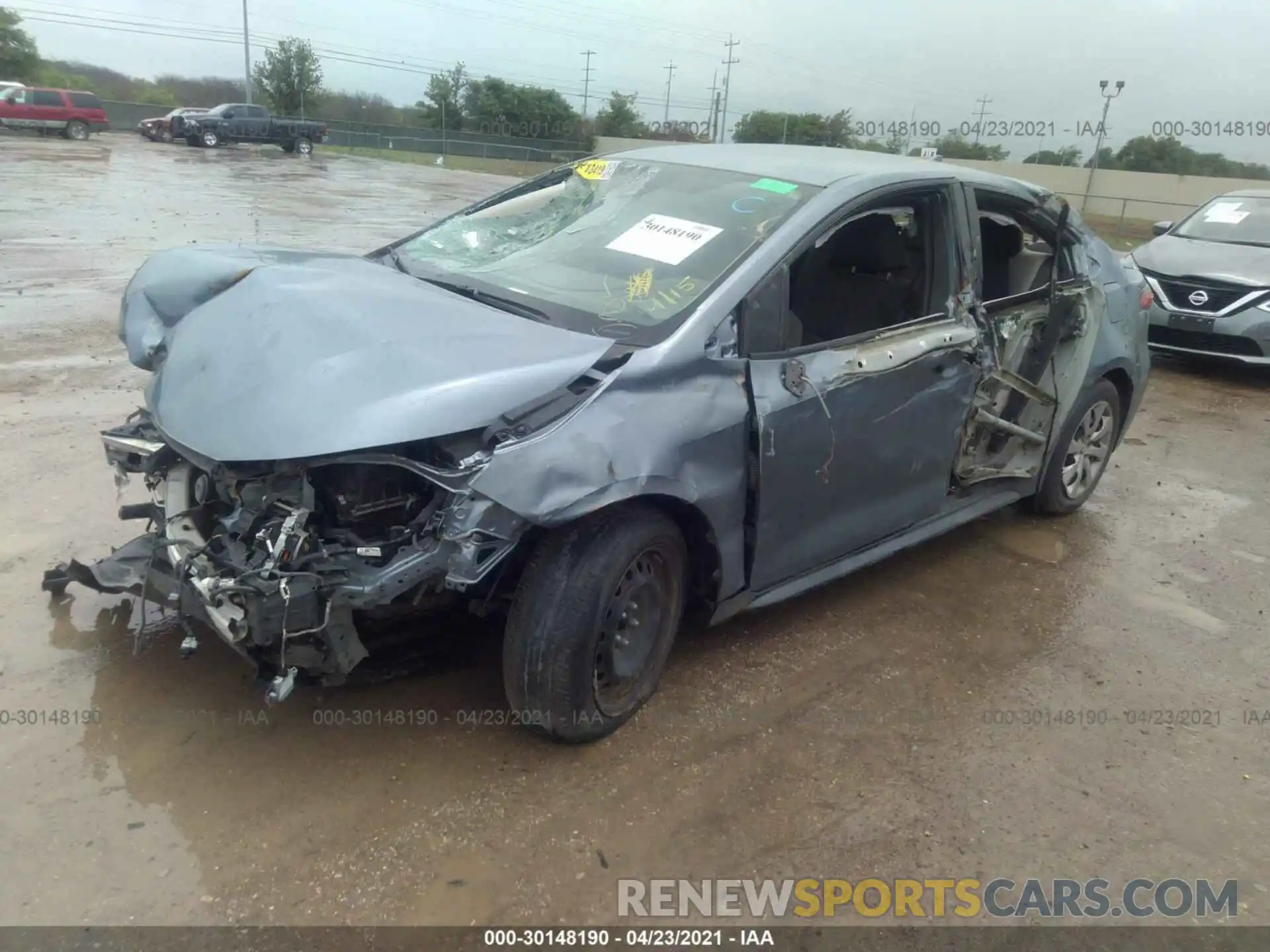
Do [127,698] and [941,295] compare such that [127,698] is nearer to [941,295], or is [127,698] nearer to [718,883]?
[718,883]

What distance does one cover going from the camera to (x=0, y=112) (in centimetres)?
3262

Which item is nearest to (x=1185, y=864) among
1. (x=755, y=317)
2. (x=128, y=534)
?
(x=755, y=317)

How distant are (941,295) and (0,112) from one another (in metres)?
38.9

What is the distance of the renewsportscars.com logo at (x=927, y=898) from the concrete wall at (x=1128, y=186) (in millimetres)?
31305

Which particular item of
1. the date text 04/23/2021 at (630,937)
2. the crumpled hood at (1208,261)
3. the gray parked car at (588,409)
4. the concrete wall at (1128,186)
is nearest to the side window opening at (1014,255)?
the gray parked car at (588,409)

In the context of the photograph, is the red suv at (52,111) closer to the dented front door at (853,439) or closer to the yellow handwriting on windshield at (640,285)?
the yellow handwriting on windshield at (640,285)

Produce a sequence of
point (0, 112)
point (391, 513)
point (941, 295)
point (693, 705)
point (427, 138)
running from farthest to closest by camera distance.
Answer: point (427, 138)
point (0, 112)
point (941, 295)
point (693, 705)
point (391, 513)

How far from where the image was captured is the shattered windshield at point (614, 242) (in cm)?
312

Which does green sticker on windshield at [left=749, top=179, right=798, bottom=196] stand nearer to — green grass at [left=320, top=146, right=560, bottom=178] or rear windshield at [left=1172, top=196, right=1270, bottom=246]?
rear windshield at [left=1172, top=196, right=1270, bottom=246]

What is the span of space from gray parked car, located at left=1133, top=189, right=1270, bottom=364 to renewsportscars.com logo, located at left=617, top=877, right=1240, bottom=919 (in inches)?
268

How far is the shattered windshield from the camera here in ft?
10.2

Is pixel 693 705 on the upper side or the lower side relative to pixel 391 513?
lower

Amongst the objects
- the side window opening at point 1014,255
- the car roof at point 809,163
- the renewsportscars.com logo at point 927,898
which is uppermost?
the car roof at point 809,163

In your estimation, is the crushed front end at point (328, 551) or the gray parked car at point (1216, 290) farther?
the gray parked car at point (1216, 290)
